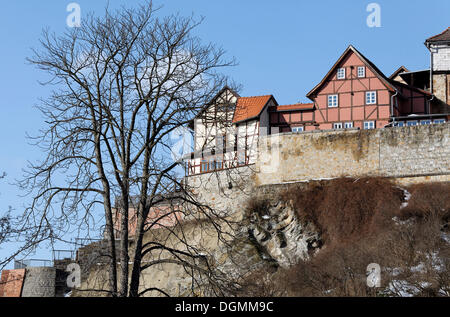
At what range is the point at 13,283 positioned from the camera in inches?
1471

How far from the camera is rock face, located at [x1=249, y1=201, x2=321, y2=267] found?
1297 inches

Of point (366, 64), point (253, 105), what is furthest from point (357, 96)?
point (253, 105)

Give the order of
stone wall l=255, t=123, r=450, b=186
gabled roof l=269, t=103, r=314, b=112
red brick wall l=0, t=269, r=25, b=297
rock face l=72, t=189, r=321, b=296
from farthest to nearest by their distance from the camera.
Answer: gabled roof l=269, t=103, r=314, b=112, red brick wall l=0, t=269, r=25, b=297, stone wall l=255, t=123, r=450, b=186, rock face l=72, t=189, r=321, b=296

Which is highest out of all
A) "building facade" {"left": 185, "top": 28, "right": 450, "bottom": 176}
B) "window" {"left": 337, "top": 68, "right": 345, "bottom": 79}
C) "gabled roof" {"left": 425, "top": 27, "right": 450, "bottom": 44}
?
"gabled roof" {"left": 425, "top": 27, "right": 450, "bottom": 44}

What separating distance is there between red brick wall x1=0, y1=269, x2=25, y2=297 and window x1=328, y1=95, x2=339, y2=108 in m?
18.9

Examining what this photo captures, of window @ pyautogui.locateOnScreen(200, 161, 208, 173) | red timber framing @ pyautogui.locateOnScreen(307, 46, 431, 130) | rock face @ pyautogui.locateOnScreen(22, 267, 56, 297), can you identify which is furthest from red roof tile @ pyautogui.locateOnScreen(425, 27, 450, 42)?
rock face @ pyautogui.locateOnScreen(22, 267, 56, 297)

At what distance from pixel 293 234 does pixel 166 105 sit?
19594 millimetres

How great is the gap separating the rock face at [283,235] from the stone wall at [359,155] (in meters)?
2.24

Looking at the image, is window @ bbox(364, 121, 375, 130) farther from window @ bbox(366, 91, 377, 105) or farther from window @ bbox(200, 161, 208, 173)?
window @ bbox(200, 161, 208, 173)

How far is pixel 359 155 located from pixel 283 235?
557 cm

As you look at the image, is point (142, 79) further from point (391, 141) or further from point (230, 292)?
point (391, 141)

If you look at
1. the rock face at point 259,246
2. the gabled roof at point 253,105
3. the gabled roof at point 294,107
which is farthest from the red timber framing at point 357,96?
the rock face at point 259,246
